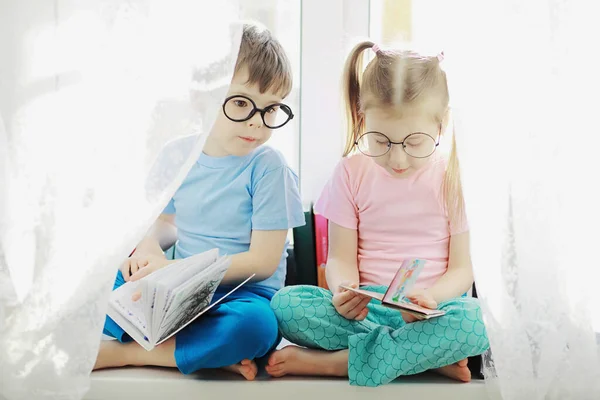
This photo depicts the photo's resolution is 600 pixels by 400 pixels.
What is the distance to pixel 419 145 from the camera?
146 cm

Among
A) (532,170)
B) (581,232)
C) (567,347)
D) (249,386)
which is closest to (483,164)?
(532,170)

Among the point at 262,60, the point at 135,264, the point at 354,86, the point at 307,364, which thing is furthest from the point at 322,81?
the point at 307,364

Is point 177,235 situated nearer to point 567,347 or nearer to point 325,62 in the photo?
point 325,62

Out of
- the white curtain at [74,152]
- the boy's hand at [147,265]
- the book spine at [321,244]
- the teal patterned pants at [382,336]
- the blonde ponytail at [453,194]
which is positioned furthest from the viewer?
the book spine at [321,244]

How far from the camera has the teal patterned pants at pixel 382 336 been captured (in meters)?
1.28

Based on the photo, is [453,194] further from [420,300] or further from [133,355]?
[133,355]

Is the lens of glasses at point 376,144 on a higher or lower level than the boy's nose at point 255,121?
lower

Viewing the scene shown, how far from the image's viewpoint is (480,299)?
1.22 meters

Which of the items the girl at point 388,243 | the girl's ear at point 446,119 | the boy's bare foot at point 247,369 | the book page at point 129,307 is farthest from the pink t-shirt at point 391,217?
the book page at point 129,307

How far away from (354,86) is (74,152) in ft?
2.12

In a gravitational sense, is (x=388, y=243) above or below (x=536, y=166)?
below

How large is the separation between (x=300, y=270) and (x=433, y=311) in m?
0.60

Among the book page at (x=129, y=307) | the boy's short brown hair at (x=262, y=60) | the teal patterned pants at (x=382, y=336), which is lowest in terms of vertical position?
the teal patterned pants at (x=382, y=336)

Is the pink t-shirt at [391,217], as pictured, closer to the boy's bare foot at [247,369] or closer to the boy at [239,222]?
the boy at [239,222]
